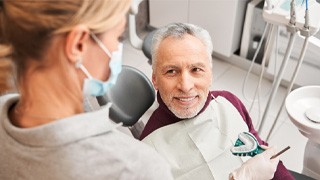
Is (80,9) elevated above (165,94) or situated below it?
above

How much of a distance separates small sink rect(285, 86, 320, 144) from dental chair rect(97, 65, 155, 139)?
587mm

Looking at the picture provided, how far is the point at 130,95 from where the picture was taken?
164 centimetres

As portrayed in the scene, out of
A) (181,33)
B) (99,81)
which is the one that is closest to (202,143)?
(181,33)

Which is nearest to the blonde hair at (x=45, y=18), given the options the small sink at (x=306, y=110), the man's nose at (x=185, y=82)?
the man's nose at (x=185, y=82)

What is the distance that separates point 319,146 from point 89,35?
118 centimetres

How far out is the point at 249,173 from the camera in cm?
117

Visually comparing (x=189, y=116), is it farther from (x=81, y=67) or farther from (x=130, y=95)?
(x=81, y=67)

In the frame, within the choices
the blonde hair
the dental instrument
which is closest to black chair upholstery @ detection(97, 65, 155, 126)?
the dental instrument

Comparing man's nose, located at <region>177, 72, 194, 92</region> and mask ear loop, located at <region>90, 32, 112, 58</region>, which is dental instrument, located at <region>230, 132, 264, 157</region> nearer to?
man's nose, located at <region>177, 72, 194, 92</region>

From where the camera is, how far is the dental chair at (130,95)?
5.30ft

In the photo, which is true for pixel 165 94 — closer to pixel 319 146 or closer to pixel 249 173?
pixel 249 173

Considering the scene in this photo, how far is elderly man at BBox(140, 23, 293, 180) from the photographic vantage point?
128 cm

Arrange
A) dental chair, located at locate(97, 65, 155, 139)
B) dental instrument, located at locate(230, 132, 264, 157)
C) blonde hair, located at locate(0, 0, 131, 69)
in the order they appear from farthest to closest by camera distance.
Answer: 1. dental chair, located at locate(97, 65, 155, 139)
2. dental instrument, located at locate(230, 132, 264, 157)
3. blonde hair, located at locate(0, 0, 131, 69)

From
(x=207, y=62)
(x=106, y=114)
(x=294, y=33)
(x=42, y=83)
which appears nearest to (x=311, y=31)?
(x=294, y=33)
